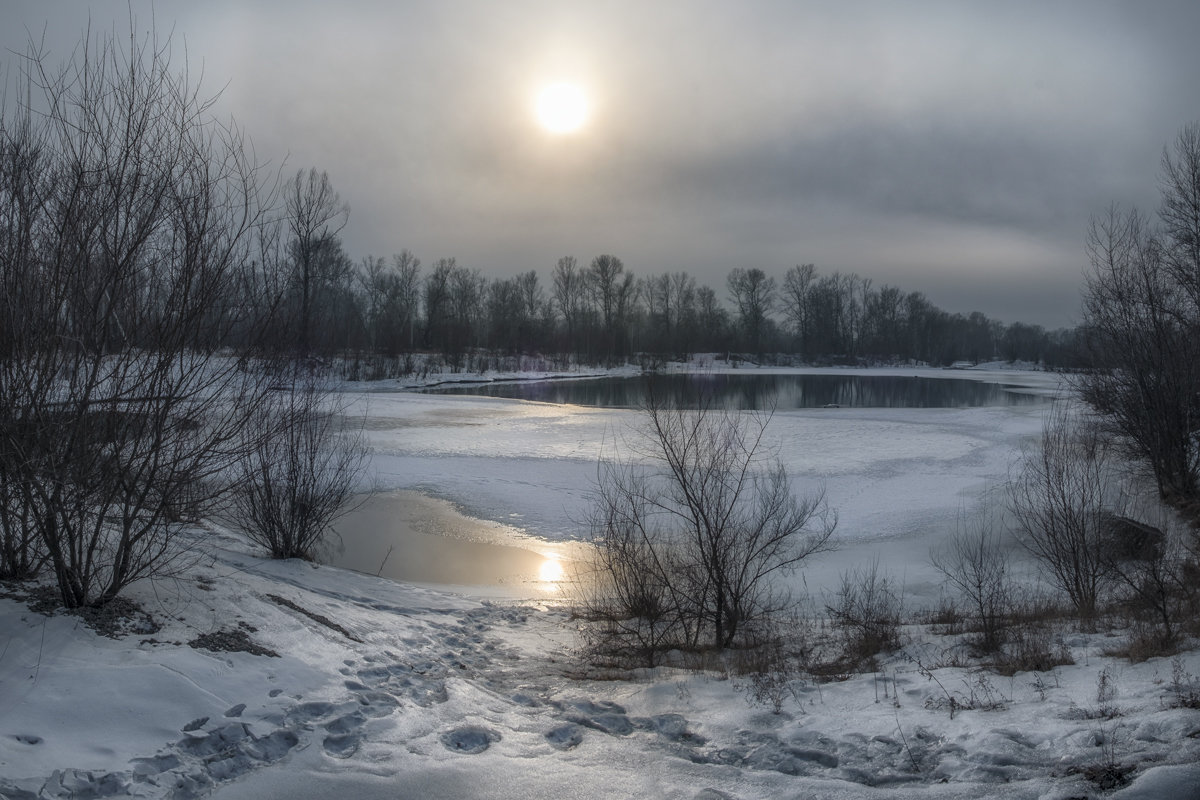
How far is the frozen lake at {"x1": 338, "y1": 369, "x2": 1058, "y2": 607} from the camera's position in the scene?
39.6 ft

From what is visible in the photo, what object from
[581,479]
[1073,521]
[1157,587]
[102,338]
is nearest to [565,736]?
[102,338]

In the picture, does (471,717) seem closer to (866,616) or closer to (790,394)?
(866,616)

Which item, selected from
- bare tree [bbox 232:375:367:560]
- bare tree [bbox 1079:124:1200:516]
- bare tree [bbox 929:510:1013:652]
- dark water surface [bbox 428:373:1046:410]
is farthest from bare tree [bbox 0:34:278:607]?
dark water surface [bbox 428:373:1046:410]

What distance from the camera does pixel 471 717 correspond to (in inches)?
207

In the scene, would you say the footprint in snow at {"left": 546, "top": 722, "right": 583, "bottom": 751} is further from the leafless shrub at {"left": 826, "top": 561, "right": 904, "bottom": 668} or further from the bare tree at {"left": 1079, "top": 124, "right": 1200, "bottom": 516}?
the bare tree at {"left": 1079, "top": 124, "right": 1200, "bottom": 516}

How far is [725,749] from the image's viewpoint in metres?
4.85

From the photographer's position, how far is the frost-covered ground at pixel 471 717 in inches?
151

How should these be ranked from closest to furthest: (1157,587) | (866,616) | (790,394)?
1. (866,616)
2. (1157,587)
3. (790,394)

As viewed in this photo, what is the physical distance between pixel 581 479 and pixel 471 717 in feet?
41.5

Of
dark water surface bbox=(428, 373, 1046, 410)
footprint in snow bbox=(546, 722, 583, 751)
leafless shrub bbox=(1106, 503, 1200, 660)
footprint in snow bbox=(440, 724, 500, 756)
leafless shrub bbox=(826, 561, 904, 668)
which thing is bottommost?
leafless shrub bbox=(826, 561, 904, 668)

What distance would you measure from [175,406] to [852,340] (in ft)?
378

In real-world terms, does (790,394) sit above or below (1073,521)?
above

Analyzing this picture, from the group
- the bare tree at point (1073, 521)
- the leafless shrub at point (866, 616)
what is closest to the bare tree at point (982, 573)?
the bare tree at point (1073, 521)

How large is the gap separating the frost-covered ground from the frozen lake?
3.66 meters
